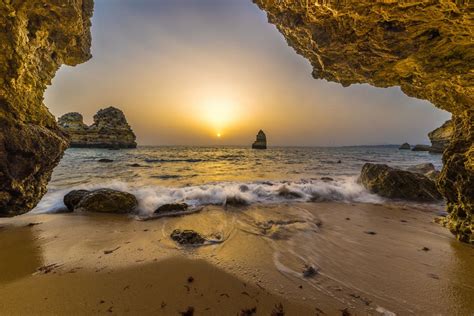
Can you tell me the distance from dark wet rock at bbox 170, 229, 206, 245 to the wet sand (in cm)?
23

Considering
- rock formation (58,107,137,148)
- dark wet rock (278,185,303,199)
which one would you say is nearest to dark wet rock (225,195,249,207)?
dark wet rock (278,185,303,199)

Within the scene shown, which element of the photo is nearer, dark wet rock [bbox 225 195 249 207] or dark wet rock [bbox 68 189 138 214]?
dark wet rock [bbox 68 189 138 214]

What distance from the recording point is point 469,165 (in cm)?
453

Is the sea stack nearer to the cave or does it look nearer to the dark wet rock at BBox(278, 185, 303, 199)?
the dark wet rock at BBox(278, 185, 303, 199)

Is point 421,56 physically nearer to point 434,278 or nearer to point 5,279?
point 434,278

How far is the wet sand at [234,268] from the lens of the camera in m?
2.60

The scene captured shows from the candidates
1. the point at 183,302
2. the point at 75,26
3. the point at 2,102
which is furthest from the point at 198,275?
the point at 75,26

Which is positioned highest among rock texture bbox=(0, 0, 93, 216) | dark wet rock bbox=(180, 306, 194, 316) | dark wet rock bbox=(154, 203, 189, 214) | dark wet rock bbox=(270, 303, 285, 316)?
rock texture bbox=(0, 0, 93, 216)

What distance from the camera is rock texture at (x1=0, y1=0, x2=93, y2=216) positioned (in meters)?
4.16

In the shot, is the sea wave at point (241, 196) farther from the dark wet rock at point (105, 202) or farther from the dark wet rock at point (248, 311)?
Result: the dark wet rock at point (248, 311)

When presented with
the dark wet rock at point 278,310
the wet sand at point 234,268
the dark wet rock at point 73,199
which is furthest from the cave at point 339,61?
the dark wet rock at point 278,310

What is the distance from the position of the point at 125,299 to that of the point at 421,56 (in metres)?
6.13

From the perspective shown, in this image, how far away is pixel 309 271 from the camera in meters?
3.35

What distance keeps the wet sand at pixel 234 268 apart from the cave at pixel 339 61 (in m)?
1.22
